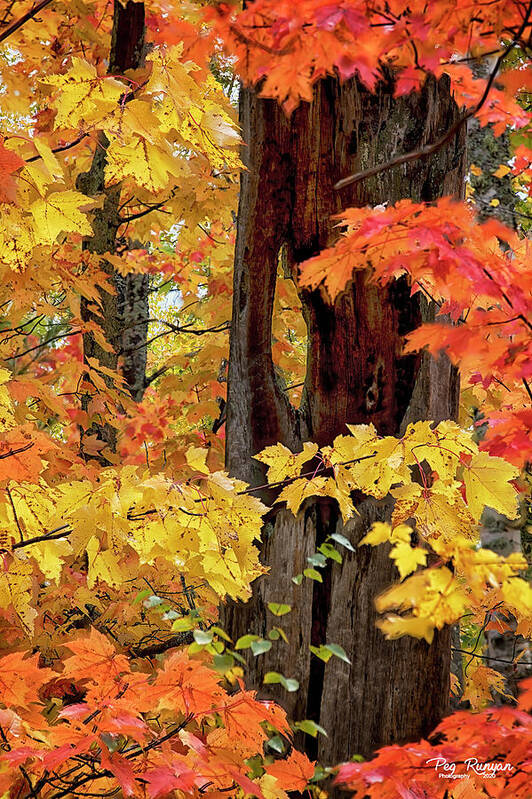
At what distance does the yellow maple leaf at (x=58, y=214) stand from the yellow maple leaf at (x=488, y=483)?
1.22m

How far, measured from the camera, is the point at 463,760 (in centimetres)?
155

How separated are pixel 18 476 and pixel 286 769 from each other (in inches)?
47.5

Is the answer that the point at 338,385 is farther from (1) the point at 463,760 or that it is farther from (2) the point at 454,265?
(1) the point at 463,760

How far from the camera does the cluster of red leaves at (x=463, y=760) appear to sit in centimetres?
145

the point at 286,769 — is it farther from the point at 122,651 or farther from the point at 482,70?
the point at 482,70

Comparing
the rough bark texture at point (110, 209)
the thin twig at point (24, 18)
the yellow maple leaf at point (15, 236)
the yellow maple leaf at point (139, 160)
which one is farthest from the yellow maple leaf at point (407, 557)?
the rough bark texture at point (110, 209)

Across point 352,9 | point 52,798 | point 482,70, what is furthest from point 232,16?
point 482,70

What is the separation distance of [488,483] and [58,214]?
136cm

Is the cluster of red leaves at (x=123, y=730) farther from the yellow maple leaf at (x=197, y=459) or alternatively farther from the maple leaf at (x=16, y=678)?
the yellow maple leaf at (x=197, y=459)

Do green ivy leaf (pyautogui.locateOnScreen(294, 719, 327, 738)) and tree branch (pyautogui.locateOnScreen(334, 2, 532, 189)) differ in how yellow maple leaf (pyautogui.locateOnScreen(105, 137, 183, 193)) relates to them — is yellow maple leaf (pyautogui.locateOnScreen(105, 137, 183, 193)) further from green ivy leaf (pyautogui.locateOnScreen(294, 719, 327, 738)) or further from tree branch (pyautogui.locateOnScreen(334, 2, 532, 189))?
green ivy leaf (pyautogui.locateOnScreen(294, 719, 327, 738))

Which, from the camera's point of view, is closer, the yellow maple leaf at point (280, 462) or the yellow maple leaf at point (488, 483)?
the yellow maple leaf at point (488, 483)

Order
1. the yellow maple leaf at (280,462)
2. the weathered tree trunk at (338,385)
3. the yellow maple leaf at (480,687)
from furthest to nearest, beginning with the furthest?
the yellow maple leaf at (480,687)
the weathered tree trunk at (338,385)
the yellow maple leaf at (280,462)

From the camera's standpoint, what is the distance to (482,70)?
522 centimetres

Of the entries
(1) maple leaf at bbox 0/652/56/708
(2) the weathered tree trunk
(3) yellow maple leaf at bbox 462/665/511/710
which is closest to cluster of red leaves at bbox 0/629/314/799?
(1) maple leaf at bbox 0/652/56/708
